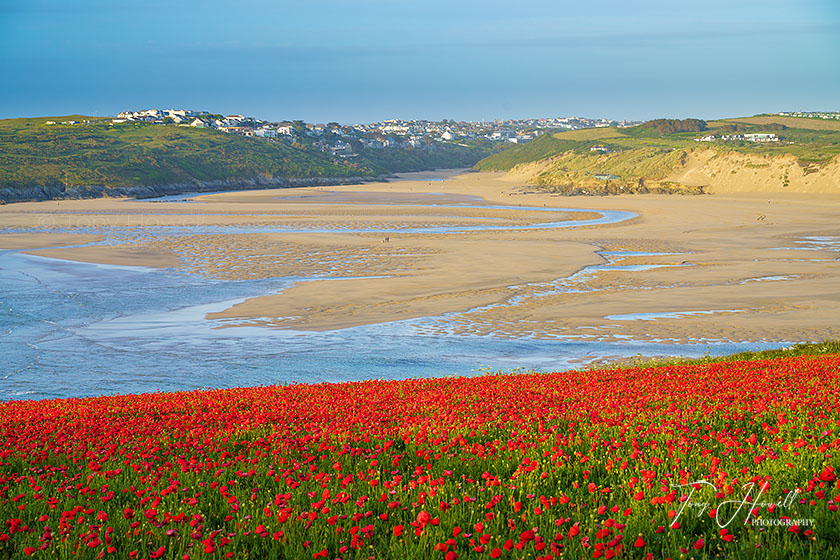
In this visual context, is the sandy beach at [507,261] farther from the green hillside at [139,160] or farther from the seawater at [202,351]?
the green hillside at [139,160]

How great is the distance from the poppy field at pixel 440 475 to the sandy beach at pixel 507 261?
1425 cm

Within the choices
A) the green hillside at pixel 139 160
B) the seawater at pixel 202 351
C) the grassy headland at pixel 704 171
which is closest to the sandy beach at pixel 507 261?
the seawater at pixel 202 351

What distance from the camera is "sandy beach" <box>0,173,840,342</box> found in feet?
85.9

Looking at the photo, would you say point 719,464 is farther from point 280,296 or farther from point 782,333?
point 280,296

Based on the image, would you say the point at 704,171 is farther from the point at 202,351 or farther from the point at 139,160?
the point at 202,351

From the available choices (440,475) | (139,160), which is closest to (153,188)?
(139,160)

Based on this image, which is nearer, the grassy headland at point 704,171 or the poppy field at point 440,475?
the poppy field at point 440,475

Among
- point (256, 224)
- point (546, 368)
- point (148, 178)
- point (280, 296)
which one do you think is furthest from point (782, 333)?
point (148, 178)

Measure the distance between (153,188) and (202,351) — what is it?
105m

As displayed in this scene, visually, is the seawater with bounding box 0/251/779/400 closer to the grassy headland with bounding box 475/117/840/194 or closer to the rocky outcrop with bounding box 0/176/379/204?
the rocky outcrop with bounding box 0/176/379/204

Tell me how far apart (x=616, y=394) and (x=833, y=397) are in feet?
9.02

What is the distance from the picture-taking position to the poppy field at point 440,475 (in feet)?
15.9

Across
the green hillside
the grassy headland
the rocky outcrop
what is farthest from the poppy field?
the green hillside

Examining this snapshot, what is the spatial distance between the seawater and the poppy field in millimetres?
7527
